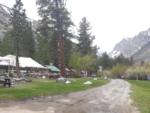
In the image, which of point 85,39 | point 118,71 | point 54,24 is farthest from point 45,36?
point 118,71

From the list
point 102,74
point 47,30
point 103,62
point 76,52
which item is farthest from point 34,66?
point 103,62

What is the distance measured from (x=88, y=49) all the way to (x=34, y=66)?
2113 inches

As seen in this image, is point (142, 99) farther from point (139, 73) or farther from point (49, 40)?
point (139, 73)

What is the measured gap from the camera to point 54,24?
7694cm

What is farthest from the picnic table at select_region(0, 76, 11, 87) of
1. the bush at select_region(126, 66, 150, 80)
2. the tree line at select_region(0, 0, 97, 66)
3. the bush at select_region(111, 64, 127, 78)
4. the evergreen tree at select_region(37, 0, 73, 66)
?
the bush at select_region(111, 64, 127, 78)

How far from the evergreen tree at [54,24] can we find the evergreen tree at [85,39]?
71.5 feet

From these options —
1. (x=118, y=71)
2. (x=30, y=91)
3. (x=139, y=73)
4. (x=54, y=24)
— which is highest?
(x=54, y=24)

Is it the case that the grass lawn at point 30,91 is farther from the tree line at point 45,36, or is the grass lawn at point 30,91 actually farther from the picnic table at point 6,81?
the tree line at point 45,36

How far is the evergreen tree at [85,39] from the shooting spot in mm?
127750

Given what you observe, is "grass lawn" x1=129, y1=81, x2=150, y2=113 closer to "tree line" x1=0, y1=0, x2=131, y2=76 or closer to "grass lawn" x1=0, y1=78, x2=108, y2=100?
"grass lawn" x1=0, y1=78, x2=108, y2=100

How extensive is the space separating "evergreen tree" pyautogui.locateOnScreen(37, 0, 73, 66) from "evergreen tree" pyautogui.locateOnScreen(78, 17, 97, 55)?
2179cm

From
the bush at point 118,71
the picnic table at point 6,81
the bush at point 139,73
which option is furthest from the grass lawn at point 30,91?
the bush at point 118,71

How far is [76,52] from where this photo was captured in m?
123

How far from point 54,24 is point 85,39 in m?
50.9
